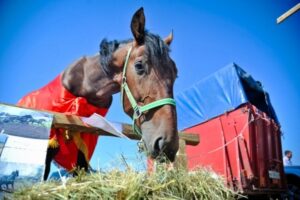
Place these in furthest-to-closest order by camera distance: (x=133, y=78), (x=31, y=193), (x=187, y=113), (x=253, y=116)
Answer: (x=187, y=113), (x=253, y=116), (x=133, y=78), (x=31, y=193)

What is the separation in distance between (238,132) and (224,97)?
888 millimetres

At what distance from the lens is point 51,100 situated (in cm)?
268

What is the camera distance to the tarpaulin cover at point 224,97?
18.9ft

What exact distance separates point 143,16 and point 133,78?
587 millimetres

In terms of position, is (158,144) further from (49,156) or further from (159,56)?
(49,156)

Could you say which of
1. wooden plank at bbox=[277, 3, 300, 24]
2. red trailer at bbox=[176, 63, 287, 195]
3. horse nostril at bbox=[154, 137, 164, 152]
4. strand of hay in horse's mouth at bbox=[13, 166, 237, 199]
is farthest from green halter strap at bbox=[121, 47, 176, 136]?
red trailer at bbox=[176, 63, 287, 195]

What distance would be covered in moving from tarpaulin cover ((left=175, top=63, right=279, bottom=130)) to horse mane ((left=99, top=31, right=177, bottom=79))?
3.37 m

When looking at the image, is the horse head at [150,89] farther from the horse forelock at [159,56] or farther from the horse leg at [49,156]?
the horse leg at [49,156]

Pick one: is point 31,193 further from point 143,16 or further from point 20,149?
point 143,16

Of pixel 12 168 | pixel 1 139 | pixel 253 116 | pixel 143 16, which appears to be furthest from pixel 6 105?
pixel 253 116

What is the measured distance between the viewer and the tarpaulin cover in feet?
18.9

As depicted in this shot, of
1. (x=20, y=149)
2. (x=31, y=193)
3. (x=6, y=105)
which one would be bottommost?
(x=31, y=193)

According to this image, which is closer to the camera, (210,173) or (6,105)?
(210,173)

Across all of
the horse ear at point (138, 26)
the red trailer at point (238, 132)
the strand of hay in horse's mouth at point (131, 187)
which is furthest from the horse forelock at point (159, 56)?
the red trailer at point (238, 132)
